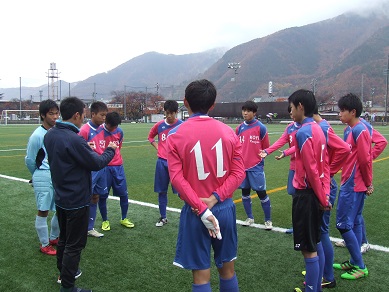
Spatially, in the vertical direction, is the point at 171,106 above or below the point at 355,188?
above

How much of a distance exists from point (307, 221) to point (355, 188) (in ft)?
3.99

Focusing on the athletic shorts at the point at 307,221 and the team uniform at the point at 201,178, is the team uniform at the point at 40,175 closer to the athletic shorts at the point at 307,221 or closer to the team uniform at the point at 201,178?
the team uniform at the point at 201,178

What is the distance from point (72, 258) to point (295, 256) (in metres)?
2.73

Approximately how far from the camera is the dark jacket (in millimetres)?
3490

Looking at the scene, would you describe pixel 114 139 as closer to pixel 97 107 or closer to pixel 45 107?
pixel 97 107

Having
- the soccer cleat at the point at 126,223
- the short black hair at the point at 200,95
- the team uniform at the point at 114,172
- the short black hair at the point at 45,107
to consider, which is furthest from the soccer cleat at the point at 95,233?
the short black hair at the point at 200,95

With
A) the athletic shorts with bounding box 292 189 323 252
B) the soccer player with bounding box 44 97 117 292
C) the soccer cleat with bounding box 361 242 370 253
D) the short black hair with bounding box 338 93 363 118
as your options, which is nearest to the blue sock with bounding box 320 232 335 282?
the athletic shorts with bounding box 292 189 323 252

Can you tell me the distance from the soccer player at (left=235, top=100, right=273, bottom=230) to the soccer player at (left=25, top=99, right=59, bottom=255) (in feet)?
9.36

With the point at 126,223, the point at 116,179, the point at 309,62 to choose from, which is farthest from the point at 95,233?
the point at 309,62

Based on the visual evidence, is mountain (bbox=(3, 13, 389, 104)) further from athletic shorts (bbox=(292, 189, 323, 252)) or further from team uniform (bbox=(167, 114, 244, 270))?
team uniform (bbox=(167, 114, 244, 270))

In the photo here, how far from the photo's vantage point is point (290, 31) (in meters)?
185

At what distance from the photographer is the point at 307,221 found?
11.1ft

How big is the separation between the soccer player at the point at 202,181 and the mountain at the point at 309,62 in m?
90.5

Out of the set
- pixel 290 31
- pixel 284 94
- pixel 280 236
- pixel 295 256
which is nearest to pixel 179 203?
pixel 280 236
